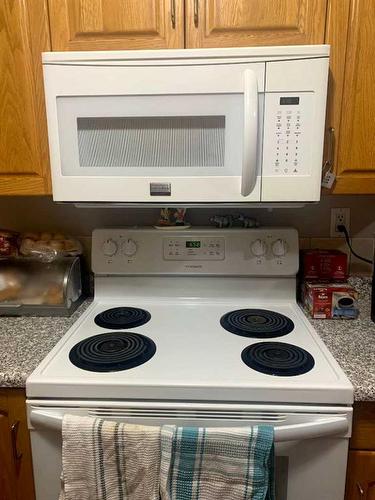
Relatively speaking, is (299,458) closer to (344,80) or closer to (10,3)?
(344,80)

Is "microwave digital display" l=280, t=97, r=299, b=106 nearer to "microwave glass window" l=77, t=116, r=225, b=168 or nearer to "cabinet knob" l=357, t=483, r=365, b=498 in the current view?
"microwave glass window" l=77, t=116, r=225, b=168

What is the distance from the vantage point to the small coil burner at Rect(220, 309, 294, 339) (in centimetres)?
122

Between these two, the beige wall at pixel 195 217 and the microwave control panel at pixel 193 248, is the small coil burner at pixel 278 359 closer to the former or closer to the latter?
the microwave control panel at pixel 193 248

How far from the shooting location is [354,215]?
1532 millimetres

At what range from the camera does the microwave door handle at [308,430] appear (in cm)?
92

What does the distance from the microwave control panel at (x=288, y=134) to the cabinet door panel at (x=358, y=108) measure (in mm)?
166

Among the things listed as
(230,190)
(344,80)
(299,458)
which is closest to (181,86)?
(230,190)

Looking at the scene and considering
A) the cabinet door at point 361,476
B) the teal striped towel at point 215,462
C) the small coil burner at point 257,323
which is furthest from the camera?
the small coil burner at point 257,323

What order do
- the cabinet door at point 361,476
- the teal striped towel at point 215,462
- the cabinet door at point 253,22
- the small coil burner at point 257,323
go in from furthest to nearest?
1. the small coil burner at point 257,323
2. the cabinet door at point 253,22
3. the cabinet door at point 361,476
4. the teal striped towel at point 215,462

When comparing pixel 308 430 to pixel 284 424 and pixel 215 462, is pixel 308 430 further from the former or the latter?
pixel 215 462

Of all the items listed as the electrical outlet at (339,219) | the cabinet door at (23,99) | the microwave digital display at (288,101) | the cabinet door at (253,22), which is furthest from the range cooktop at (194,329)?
the cabinet door at (253,22)

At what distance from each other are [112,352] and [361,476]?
698 millimetres

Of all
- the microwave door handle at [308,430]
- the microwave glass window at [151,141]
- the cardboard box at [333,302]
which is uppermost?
the microwave glass window at [151,141]

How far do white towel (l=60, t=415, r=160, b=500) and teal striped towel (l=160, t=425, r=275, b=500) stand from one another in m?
0.03
